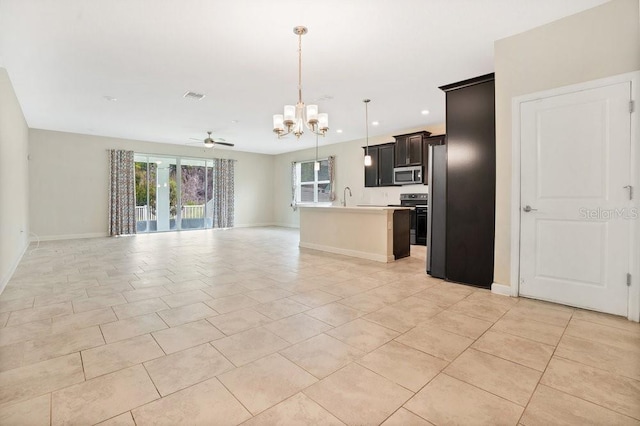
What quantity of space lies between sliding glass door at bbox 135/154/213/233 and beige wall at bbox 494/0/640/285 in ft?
29.4

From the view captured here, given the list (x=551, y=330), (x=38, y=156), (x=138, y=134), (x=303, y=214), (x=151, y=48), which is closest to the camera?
(x=551, y=330)

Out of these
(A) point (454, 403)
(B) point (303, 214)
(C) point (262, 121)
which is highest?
(C) point (262, 121)

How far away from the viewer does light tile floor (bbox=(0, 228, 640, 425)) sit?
1505mm

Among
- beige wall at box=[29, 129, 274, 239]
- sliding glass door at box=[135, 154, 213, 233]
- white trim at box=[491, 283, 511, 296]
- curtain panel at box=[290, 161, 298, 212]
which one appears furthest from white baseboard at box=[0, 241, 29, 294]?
curtain panel at box=[290, 161, 298, 212]

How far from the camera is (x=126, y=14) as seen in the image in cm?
282

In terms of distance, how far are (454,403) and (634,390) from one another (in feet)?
3.37

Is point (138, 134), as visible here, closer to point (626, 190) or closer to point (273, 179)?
point (273, 179)

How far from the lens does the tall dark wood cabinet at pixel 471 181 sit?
11.4 ft

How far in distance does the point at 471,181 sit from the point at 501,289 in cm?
125

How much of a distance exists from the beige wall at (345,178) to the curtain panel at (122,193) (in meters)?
4.77

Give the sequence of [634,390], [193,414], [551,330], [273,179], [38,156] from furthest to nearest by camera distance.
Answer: [273,179] → [38,156] → [551,330] → [634,390] → [193,414]

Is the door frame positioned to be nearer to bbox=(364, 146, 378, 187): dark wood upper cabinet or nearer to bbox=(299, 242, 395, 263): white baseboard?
bbox=(299, 242, 395, 263): white baseboard

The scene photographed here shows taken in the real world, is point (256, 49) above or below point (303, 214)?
above

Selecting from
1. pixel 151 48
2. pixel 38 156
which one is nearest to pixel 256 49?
pixel 151 48
